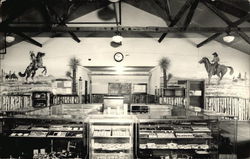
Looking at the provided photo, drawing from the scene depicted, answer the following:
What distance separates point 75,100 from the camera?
11.3 meters

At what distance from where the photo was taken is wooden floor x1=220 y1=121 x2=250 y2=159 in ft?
19.9

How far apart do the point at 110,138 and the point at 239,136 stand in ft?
18.2

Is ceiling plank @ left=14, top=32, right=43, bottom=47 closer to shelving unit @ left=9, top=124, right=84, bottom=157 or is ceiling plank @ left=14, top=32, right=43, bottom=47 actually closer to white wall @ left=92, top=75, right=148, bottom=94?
white wall @ left=92, top=75, right=148, bottom=94

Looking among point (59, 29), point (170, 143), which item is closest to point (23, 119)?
point (170, 143)

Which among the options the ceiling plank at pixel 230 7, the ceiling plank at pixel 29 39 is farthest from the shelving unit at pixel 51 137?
the ceiling plank at pixel 230 7

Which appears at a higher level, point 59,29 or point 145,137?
point 59,29

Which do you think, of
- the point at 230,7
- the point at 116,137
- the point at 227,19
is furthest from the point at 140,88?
the point at 116,137

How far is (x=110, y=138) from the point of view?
5340mm

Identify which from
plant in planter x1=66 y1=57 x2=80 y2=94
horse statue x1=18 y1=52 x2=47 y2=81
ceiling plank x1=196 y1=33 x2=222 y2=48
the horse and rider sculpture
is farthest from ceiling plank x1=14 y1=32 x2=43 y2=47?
the horse and rider sculpture

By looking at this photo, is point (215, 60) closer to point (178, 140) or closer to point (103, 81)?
point (103, 81)

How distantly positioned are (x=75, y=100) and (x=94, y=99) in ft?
4.47

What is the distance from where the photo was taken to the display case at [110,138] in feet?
16.4

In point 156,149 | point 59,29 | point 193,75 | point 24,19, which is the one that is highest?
point 24,19

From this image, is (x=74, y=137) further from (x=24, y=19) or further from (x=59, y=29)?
(x=24, y=19)
